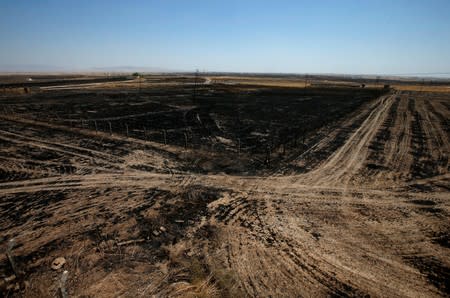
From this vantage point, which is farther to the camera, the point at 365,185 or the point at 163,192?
the point at 365,185

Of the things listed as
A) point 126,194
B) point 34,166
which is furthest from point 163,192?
point 34,166

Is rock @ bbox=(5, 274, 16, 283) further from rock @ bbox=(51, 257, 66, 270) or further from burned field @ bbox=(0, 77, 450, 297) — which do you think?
rock @ bbox=(51, 257, 66, 270)

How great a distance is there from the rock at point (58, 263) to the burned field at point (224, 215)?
0.12 metres

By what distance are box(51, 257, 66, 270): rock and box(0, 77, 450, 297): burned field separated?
12 centimetres

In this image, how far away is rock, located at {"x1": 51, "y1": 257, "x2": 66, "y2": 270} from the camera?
646 centimetres

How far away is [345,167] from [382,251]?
708cm

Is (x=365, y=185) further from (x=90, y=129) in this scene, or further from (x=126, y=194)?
(x=90, y=129)

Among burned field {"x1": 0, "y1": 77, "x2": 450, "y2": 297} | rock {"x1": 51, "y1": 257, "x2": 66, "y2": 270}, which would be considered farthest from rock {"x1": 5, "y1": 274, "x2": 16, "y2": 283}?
rock {"x1": 51, "y1": 257, "x2": 66, "y2": 270}

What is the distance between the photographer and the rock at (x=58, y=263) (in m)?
6.46

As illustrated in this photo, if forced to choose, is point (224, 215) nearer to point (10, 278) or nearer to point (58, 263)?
point (58, 263)

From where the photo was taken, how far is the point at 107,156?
14695mm

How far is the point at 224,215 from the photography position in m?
8.91

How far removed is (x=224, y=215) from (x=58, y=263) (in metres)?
4.99

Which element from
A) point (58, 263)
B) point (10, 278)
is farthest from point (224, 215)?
point (10, 278)
